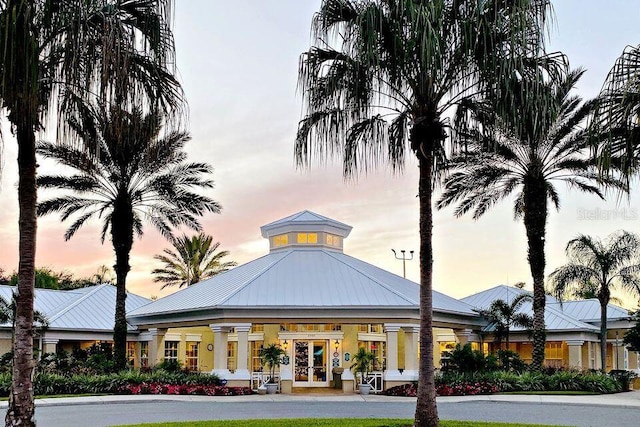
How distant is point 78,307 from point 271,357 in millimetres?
12748

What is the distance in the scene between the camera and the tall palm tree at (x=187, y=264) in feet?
189

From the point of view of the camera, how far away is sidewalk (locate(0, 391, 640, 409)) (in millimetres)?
21875

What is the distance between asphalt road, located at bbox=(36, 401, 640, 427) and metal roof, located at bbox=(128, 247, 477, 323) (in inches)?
243

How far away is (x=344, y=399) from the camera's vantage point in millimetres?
24781

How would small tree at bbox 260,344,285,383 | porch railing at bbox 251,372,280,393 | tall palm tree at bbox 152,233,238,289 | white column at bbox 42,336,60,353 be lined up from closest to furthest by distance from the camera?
porch railing at bbox 251,372,280,393, small tree at bbox 260,344,285,383, white column at bbox 42,336,60,353, tall palm tree at bbox 152,233,238,289

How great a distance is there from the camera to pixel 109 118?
10.4 metres

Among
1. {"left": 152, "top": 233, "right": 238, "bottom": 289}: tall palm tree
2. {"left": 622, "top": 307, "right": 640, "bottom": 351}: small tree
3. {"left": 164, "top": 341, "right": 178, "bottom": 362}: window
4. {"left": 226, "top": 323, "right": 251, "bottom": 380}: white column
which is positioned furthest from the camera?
{"left": 152, "top": 233, "right": 238, "bottom": 289}: tall palm tree

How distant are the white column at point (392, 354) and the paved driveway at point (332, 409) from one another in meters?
2.79

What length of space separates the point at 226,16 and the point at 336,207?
2175cm

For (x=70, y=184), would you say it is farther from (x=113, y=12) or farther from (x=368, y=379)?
(x=113, y=12)

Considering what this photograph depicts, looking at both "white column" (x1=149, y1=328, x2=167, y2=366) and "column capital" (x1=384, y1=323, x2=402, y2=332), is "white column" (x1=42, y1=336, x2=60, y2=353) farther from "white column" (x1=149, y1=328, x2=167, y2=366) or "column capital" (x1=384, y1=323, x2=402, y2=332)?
"column capital" (x1=384, y1=323, x2=402, y2=332)

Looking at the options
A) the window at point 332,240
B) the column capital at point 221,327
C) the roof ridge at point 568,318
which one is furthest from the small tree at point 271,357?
the roof ridge at point 568,318

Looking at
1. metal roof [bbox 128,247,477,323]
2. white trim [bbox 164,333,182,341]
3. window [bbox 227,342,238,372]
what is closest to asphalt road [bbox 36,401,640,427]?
metal roof [bbox 128,247,477,323]

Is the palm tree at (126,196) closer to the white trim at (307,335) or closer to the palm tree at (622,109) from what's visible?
the white trim at (307,335)
